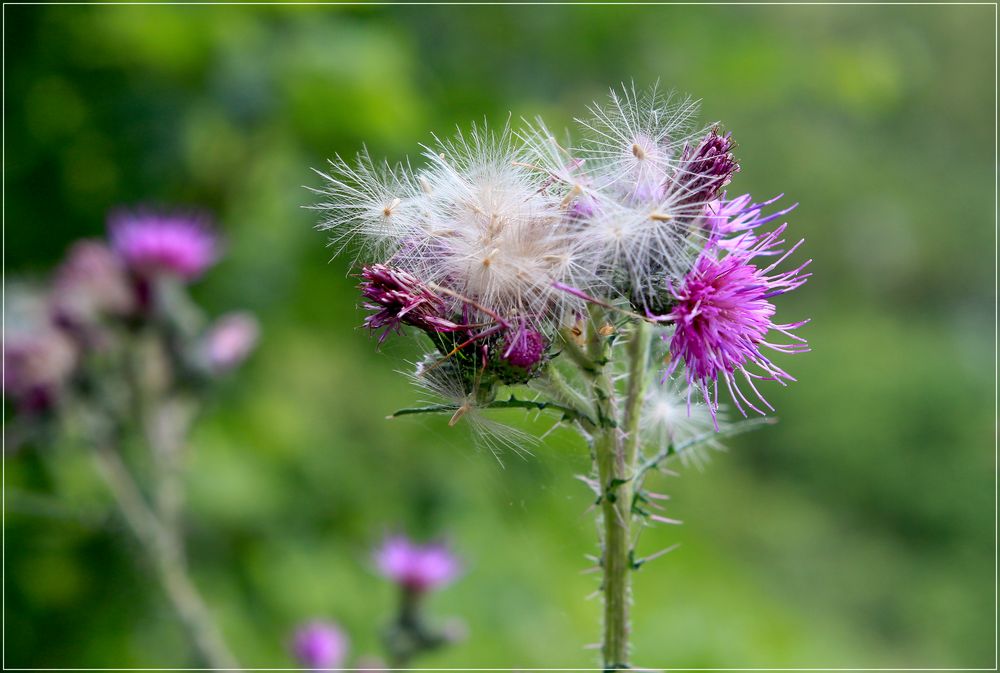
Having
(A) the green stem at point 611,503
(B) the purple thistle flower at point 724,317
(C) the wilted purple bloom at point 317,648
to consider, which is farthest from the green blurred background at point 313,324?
(C) the wilted purple bloom at point 317,648

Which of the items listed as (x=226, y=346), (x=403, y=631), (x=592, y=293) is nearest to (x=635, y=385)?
(x=592, y=293)

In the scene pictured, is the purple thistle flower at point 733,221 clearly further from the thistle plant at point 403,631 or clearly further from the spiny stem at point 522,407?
the thistle plant at point 403,631

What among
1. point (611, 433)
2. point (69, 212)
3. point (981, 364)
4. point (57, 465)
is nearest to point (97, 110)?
point (69, 212)

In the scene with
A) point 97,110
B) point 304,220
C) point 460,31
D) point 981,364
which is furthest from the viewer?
point 981,364

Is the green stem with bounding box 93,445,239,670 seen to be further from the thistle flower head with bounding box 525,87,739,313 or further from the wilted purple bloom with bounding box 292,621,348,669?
the thistle flower head with bounding box 525,87,739,313

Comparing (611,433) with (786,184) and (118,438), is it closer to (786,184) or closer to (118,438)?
(118,438)

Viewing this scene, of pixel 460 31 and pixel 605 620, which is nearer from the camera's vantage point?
pixel 605 620
